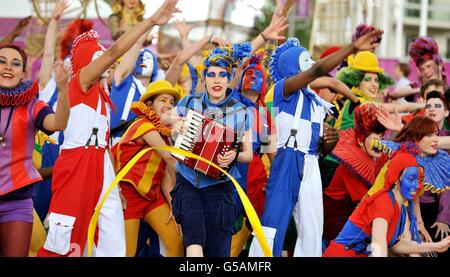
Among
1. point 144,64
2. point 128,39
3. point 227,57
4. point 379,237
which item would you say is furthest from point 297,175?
point 144,64

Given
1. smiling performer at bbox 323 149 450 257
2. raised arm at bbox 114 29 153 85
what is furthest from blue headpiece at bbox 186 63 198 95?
smiling performer at bbox 323 149 450 257

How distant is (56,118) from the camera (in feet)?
23.1

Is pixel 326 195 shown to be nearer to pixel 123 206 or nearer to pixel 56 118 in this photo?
pixel 123 206

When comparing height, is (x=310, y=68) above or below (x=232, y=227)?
above

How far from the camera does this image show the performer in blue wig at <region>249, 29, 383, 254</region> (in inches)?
321

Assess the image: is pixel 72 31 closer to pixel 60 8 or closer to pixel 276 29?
pixel 60 8

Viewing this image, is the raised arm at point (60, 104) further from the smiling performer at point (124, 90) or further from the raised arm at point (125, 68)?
the raised arm at point (125, 68)

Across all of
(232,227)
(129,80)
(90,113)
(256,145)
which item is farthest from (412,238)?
(129,80)

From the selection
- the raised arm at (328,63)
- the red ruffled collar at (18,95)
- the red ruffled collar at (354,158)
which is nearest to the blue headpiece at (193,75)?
the red ruffled collar at (354,158)

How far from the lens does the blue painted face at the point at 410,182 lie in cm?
705

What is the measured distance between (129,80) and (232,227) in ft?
7.99

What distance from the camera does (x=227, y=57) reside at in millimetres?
7836

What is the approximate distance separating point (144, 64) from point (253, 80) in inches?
53.6
